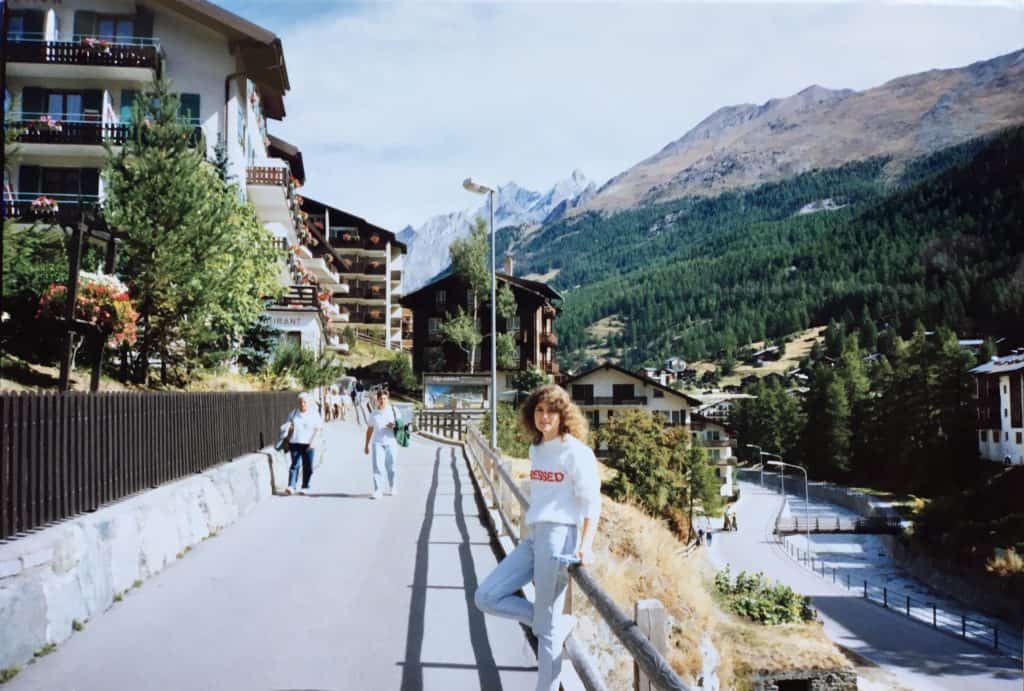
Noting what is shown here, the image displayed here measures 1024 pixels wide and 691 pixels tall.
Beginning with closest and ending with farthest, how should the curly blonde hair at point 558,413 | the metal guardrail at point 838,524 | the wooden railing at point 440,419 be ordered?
the curly blonde hair at point 558,413
the wooden railing at point 440,419
the metal guardrail at point 838,524

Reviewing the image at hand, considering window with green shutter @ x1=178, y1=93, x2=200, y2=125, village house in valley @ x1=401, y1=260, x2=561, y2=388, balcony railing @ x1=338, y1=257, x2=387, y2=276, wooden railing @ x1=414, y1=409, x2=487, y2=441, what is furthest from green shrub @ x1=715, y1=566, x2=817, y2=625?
balcony railing @ x1=338, y1=257, x2=387, y2=276

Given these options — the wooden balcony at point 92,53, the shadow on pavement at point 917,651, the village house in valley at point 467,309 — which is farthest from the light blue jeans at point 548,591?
the village house in valley at point 467,309

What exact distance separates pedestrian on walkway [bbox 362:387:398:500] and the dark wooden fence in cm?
290

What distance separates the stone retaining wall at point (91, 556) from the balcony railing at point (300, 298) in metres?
26.9

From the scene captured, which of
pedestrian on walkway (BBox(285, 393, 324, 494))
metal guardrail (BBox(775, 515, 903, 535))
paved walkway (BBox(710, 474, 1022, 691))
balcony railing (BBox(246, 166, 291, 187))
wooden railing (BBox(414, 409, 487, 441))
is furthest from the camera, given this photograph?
metal guardrail (BBox(775, 515, 903, 535))

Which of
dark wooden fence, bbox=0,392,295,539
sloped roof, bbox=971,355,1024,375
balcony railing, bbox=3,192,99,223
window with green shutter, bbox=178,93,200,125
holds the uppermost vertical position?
window with green shutter, bbox=178,93,200,125

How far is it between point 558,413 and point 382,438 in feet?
33.2

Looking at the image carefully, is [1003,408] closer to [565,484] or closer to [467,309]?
[467,309]

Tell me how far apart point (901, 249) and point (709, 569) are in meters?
173

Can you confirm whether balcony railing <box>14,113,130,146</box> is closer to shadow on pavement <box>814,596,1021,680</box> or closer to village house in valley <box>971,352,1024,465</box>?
village house in valley <box>971,352,1024,465</box>

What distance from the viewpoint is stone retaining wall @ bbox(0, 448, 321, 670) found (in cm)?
545

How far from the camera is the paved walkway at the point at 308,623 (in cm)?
553

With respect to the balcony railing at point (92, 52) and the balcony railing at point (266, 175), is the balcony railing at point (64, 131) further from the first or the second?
the balcony railing at point (266, 175)

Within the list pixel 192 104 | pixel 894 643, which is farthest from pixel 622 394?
pixel 192 104
